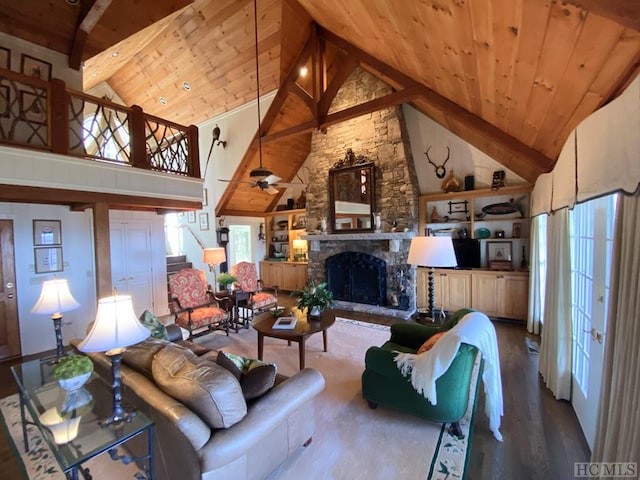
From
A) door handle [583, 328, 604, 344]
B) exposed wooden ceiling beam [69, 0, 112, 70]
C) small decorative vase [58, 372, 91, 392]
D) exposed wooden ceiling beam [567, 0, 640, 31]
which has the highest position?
exposed wooden ceiling beam [69, 0, 112, 70]

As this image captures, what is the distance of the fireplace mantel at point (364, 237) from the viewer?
5551mm

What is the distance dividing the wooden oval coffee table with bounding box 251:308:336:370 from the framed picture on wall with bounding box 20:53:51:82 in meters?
4.91

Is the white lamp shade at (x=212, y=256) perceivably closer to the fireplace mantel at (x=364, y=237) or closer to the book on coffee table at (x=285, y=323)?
the fireplace mantel at (x=364, y=237)

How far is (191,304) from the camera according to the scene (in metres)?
4.42

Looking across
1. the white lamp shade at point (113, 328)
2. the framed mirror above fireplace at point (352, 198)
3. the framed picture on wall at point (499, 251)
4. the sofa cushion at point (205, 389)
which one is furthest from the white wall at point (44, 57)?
the framed picture on wall at point (499, 251)

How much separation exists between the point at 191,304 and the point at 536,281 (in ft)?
18.2

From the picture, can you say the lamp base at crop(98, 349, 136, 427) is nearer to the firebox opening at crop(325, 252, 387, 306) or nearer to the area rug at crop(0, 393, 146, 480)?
the area rug at crop(0, 393, 146, 480)

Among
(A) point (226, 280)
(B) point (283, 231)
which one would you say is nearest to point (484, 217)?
(A) point (226, 280)

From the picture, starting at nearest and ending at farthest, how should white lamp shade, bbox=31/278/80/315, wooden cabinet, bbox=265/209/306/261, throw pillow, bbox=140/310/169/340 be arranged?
1. white lamp shade, bbox=31/278/80/315
2. throw pillow, bbox=140/310/169/340
3. wooden cabinet, bbox=265/209/306/261

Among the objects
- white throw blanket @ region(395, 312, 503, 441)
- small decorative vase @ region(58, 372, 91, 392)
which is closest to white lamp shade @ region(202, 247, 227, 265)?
small decorative vase @ region(58, 372, 91, 392)

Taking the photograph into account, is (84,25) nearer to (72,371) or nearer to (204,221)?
(204,221)

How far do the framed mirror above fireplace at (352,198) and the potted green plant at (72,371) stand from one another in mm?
5072

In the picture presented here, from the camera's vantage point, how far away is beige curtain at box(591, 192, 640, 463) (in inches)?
47.6

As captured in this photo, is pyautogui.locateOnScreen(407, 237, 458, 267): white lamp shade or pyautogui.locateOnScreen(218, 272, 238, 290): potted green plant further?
pyautogui.locateOnScreen(218, 272, 238, 290): potted green plant
